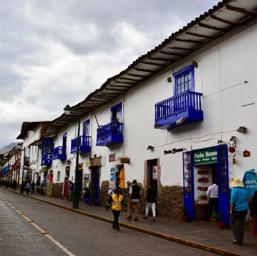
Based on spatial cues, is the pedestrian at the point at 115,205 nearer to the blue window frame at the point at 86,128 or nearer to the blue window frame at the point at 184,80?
the blue window frame at the point at 184,80

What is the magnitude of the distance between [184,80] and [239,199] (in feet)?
23.0

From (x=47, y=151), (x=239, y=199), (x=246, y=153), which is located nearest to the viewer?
(x=239, y=199)

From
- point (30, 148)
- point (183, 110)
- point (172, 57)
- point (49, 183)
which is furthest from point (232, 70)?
point (30, 148)

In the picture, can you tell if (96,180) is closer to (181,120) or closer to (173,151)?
(173,151)

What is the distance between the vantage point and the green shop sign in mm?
12440

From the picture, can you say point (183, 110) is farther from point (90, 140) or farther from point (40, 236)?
point (90, 140)

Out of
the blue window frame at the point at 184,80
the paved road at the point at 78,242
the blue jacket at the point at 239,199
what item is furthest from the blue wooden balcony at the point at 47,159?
the blue jacket at the point at 239,199

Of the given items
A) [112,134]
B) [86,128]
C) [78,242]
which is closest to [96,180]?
[86,128]

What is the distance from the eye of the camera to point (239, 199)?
860 centimetres

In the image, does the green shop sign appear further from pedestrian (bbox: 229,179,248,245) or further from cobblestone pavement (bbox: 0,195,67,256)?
cobblestone pavement (bbox: 0,195,67,256)

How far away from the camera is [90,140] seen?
945 inches

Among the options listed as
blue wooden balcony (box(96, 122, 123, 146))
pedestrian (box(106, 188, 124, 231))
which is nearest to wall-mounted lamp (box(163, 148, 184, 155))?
Answer: pedestrian (box(106, 188, 124, 231))

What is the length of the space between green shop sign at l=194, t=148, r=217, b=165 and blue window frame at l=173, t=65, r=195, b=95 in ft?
7.99

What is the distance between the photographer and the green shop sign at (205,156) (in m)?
12.4
